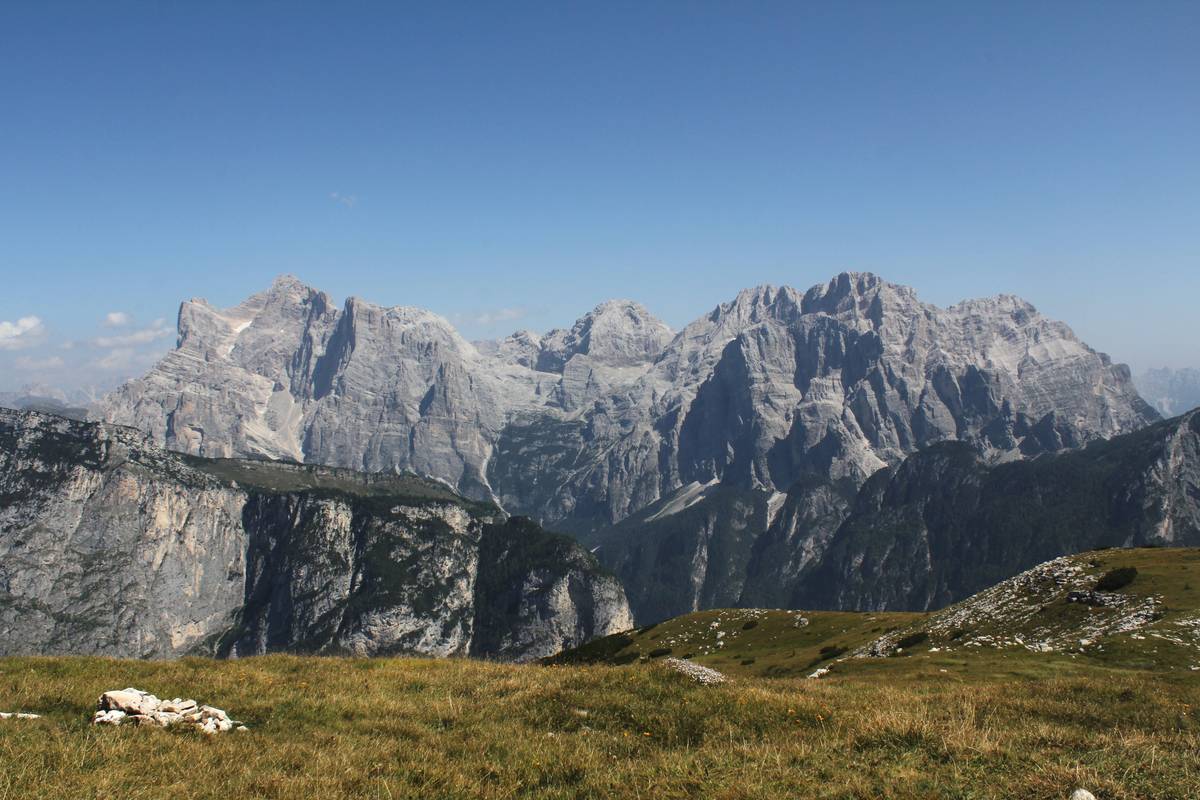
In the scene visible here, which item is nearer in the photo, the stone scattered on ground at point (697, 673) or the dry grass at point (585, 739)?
the dry grass at point (585, 739)

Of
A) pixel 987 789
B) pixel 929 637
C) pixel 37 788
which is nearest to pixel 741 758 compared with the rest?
pixel 987 789

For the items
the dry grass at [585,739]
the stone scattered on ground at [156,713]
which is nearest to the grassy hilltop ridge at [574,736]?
the dry grass at [585,739]

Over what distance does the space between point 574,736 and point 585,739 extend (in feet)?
1.14

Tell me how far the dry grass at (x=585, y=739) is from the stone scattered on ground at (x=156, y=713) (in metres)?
0.55

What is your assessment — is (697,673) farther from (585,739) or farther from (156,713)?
(156,713)

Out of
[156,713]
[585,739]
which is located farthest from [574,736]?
[156,713]

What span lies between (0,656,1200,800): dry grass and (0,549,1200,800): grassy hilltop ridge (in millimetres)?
67

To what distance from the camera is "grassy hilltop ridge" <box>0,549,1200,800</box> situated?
49.6 feet

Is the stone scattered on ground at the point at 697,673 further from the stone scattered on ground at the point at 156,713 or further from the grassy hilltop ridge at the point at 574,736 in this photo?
the stone scattered on ground at the point at 156,713

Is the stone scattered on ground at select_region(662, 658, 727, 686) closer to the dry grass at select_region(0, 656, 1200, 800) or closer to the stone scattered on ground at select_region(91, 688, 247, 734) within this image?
→ the dry grass at select_region(0, 656, 1200, 800)

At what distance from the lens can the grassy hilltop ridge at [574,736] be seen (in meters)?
15.1

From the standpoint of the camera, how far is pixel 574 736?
64.0 ft

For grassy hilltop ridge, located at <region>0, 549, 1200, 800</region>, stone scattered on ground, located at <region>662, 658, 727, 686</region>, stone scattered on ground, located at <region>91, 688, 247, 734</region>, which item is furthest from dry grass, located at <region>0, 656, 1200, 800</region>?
stone scattered on ground, located at <region>662, 658, 727, 686</region>

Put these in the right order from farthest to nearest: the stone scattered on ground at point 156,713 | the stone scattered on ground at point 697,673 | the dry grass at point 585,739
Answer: the stone scattered on ground at point 697,673 → the stone scattered on ground at point 156,713 → the dry grass at point 585,739
